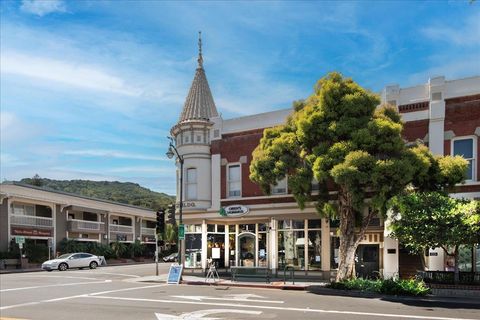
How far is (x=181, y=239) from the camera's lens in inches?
1069

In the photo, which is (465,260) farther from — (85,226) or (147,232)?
(147,232)

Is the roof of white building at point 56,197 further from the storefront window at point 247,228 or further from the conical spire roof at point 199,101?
the storefront window at point 247,228

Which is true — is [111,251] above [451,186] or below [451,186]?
below

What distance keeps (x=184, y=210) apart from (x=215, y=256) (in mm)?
3268

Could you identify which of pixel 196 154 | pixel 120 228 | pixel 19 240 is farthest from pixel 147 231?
pixel 196 154

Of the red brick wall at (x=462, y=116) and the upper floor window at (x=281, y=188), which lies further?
the upper floor window at (x=281, y=188)

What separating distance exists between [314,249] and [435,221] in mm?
8897

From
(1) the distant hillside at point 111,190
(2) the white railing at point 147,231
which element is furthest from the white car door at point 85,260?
(1) the distant hillside at point 111,190

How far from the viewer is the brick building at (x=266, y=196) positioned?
70.7 ft

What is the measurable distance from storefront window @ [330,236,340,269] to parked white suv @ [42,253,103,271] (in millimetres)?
22845

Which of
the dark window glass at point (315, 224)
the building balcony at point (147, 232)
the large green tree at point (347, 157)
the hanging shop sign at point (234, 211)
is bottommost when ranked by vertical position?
the building balcony at point (147, 232)

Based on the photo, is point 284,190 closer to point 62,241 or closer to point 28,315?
point 28,315

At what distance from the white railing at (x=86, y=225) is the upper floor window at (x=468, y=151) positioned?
39100 mm

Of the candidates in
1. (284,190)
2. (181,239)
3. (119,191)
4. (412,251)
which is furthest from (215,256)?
(119,191)
